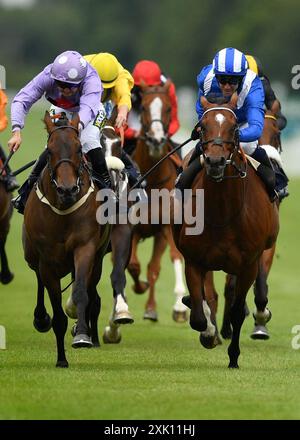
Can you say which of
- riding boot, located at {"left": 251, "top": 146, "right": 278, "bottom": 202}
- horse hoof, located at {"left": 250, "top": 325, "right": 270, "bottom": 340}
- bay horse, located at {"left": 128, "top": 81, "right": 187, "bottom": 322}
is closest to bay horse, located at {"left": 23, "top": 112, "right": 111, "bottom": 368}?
riding boot, located at {"left": 251, "top": 146, "right": 278, "bottom": 202}

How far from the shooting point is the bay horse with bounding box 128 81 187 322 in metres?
15.8

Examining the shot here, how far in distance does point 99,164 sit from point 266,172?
1351 mm

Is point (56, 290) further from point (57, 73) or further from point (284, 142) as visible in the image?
point (284, 142)

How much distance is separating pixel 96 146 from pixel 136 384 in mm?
2492

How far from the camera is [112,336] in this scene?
13375 mm

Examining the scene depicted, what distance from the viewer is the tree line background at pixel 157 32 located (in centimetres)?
7912

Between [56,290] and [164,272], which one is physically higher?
[164,272]

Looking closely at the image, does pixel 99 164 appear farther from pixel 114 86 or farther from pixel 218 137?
pixel 114 86

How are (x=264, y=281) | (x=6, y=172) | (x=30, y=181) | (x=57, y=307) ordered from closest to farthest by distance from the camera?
(x=57, y=307) → (x=30, y=181) → (x=264, y=281) → (x=6, y=172)

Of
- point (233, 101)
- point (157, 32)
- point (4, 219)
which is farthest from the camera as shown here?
point (157, 32)

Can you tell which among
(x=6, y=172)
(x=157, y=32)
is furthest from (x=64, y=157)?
(x=157, y=32)

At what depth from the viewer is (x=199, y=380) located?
10352mm
